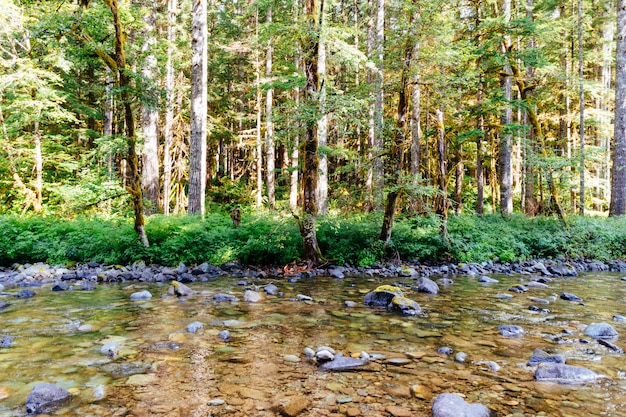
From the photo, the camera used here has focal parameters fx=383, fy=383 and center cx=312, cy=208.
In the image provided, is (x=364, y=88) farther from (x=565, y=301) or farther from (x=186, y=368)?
(x=186, y=368)

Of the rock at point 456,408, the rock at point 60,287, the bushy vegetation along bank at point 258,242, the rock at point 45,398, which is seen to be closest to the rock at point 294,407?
the rock at point 456,408

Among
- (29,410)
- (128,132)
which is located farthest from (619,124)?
(29,410)

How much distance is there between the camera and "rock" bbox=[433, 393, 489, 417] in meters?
3.04

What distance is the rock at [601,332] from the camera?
16.8 feet

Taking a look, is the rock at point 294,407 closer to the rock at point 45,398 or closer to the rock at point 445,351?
the rock at point 45,398

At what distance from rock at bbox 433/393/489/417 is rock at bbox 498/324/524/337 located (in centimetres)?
242

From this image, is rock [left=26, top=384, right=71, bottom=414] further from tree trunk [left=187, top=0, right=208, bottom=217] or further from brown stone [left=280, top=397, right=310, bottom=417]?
tree trunk [left=187, top=0, right=208, bottom=217]

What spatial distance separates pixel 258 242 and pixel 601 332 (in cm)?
753

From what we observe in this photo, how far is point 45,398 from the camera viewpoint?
128 inches

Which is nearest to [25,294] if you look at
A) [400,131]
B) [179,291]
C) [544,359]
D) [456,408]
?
[179,291]

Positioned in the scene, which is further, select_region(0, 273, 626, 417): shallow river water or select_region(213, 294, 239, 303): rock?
select_region(213, 294, 239, 303): rock

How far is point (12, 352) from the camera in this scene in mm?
4395

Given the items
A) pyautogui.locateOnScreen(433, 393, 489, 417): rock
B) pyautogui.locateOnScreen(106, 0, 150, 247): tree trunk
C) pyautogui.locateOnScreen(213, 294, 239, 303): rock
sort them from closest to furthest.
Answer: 1. pyautogui.locateOnScreen(433, 393, 489, 417): rock
2. pyautogui.locateOnScreen(213, 294, 239, 303): rock
3. pyautogui.locateOnScreen(106, 0, 150, 247): tree trunk

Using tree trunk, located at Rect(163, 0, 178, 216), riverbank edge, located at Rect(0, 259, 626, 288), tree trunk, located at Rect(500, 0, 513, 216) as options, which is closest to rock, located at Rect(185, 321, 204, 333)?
riverbank edge, located at Rect(0, 259, 626, 288)
